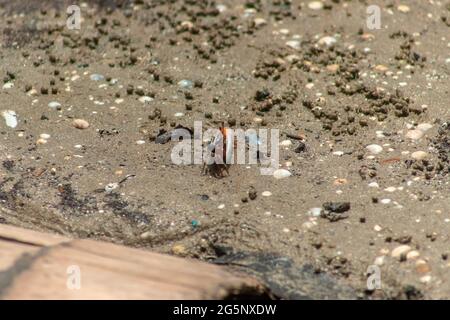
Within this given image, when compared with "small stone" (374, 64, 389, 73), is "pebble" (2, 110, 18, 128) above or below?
below

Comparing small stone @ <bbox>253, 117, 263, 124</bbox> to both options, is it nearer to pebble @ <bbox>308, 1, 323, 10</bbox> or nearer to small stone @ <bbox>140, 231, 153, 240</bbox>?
small stone @ <bbox>140, 231, 153, 240</bbox>

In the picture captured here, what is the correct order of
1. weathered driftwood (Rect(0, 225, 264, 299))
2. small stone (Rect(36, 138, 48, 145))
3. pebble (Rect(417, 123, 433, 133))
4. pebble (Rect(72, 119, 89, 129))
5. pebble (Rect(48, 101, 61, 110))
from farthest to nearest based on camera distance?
pebble (Rect(48, 101, 61, 110))
pebble (Rect(72, 119, 89, 129))
small stone (Rect(36, 138, 48, 145))
pebble (Rect(417, 123, 433, 133))
weathered driftwood (Rect(0, 225, 264, 299))

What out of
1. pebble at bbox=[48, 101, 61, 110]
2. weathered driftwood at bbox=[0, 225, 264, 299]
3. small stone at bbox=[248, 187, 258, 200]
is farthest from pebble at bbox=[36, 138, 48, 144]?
small stone at bbox=[248, 187, 258, 200]

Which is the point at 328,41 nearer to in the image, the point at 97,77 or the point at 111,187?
the point at 97,77

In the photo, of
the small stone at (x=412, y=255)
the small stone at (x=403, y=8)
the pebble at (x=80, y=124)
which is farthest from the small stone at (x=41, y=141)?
the small stone at (x=403, y=8)

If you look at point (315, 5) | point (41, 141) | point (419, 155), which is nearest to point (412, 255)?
point (419, 155)
